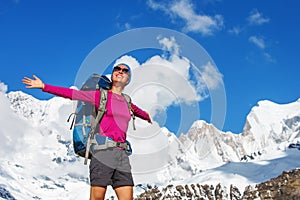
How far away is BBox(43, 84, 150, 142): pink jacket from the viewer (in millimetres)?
7809

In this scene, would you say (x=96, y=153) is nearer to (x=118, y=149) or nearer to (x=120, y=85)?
(x=118, y=149)

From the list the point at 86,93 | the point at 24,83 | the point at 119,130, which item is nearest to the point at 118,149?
the point at 119,130

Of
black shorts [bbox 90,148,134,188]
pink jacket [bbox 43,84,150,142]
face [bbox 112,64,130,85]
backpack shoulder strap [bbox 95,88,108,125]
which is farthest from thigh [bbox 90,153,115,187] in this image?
face [bbox 112,64,130,85]

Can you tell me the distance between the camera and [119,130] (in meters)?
8.11

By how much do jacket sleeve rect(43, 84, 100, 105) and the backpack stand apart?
0.10 meters

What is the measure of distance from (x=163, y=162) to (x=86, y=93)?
1.67m

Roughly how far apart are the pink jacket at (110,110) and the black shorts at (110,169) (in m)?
0.26

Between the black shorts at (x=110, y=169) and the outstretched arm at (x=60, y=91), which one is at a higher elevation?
Answer: the outstretched arm at (x=60, y=91)

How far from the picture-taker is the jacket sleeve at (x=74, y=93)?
775cm

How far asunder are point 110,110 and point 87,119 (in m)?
0.40

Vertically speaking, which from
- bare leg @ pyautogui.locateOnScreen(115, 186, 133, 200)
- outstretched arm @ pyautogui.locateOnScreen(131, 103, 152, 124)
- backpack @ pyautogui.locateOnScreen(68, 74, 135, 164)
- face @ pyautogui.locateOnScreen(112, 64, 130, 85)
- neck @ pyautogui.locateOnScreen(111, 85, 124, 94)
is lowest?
bare leg @ pyautogui.locateOnScreen(115, 186, 133, 200)

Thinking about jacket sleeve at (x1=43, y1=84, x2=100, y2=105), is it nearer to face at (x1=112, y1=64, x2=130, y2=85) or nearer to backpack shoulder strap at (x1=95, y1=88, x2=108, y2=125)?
backpack shoulder strap at (x1=95, y1=88, x2=108, y2=125)

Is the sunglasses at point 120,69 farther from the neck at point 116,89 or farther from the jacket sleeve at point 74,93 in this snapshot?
the jacket sleeve at point 74,93

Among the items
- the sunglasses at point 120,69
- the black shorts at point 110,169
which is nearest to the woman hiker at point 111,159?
the black shorts at point 110,169
